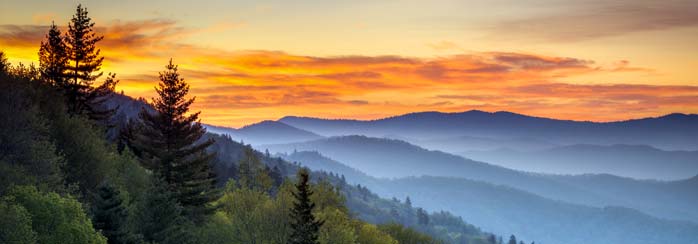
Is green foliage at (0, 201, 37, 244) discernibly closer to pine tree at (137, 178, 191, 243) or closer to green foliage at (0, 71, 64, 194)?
green foliage at (0, 71, 64, 194)

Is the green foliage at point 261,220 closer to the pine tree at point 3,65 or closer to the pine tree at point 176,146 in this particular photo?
the pine tree at point 176,146

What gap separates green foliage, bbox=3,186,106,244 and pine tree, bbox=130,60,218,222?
2132cm

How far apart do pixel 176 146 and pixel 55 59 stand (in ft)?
68.7

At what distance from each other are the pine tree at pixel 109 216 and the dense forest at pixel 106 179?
2.7 inches

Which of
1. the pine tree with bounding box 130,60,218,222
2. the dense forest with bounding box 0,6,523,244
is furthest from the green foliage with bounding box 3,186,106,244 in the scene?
the pine tree with bounding box 130,60,218,222

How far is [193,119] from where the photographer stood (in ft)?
205

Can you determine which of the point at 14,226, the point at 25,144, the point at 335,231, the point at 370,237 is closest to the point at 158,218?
the point at 25,144

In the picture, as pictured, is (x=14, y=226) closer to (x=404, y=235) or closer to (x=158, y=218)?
(x=158, y=218)

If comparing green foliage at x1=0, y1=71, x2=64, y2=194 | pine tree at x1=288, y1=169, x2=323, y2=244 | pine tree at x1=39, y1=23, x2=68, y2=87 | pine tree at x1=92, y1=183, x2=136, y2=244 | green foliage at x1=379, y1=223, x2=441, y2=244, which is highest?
pine tree at x1=39, y1=23, x2=68, y2=87

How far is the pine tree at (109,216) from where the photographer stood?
40281 millimetres

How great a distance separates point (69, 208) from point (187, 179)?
2432 cm

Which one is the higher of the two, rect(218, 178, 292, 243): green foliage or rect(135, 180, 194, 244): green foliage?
rect(135, 180, 194, 244): green foliage

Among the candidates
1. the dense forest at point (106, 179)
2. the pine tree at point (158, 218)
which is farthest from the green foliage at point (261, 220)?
the pine tree at point (158, 218)

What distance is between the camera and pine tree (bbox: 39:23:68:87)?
231 ft
